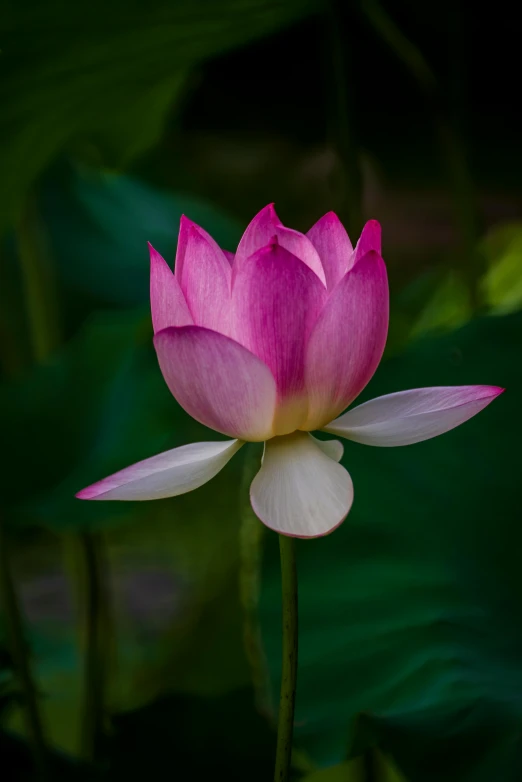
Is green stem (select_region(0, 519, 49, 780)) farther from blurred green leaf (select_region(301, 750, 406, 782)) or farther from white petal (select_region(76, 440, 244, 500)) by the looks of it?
white petal (select_region(76, 440, 244, 500))

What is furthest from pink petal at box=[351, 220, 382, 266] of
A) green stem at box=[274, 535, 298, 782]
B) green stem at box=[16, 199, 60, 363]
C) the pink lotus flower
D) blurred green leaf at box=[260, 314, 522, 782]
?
green stem at box=[16, 199, 60, 363]

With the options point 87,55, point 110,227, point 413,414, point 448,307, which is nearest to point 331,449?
point 413,414

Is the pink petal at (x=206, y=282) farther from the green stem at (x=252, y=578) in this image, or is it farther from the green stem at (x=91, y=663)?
the green stem at (x=91, y=663)

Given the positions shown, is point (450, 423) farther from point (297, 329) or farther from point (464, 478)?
point (464, 478)

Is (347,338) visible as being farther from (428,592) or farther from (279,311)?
(428,592)

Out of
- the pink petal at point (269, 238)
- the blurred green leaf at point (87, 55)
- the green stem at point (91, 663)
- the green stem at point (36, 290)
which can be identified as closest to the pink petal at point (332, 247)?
the pink petal at point (269, 238)
